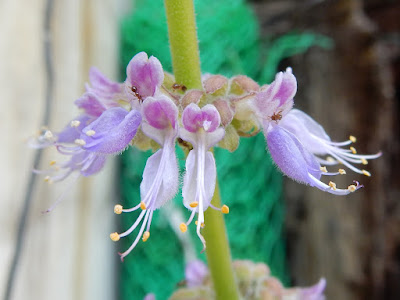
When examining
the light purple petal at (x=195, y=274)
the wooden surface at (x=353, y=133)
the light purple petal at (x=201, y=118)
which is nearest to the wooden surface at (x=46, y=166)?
the light purple petal at (x=195, y=274)

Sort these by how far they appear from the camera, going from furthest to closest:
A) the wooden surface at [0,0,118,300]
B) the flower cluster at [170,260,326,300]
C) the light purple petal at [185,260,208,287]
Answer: the wooden surface at [0,0,118,300], the light purple petal at [185,260,208,287], the flower cluster at [170,260,326,300]

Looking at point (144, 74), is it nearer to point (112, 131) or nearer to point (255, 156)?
point (112, 131)

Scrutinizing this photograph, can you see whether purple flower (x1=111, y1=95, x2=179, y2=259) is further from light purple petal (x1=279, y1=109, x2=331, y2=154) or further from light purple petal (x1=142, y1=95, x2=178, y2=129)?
light purple petal (x1=279, y1=109, x2=331, y2=154)

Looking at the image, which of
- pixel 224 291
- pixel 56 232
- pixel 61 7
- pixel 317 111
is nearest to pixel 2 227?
pixel 56 232

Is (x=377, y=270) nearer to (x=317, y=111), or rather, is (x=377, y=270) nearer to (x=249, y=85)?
(x=317, y=111)

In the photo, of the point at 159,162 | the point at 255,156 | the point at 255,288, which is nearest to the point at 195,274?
the point at 255,288

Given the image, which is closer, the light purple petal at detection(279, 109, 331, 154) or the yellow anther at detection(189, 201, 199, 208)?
the yellow anther at detection(189, 201, 199, 208)

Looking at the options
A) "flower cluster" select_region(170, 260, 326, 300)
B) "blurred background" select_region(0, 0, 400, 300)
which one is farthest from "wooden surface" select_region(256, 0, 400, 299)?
"flower cluster" select_region(170, 260, 326, 300)
